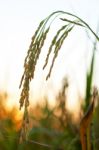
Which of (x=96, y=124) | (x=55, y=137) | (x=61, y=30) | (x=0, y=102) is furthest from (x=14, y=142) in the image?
(x=61, y=30)

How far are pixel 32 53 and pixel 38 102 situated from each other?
2.56 m

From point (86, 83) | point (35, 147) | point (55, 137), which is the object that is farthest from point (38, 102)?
point (86, 83)

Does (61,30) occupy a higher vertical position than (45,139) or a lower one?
higher

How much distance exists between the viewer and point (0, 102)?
364 cm

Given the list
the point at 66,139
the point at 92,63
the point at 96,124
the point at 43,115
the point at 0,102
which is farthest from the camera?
the point at 0,102

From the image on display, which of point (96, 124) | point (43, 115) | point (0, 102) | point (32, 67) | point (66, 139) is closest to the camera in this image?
point (32, 67)

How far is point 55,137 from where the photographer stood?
278 cm

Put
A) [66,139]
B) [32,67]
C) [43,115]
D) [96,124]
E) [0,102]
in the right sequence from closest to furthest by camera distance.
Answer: [32,67], [66,139], [96,124], [43,115], [0,102]

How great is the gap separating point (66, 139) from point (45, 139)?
0.76 metres

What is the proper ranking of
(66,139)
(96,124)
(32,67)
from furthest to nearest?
(96,124) → (66,139) → (32,67)

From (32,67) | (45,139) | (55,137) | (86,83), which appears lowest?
(45,139)

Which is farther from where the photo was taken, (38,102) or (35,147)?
(38,102)

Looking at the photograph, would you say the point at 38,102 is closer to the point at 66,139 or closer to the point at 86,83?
the point at 66,139

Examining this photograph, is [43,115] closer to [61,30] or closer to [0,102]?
[0,102]
